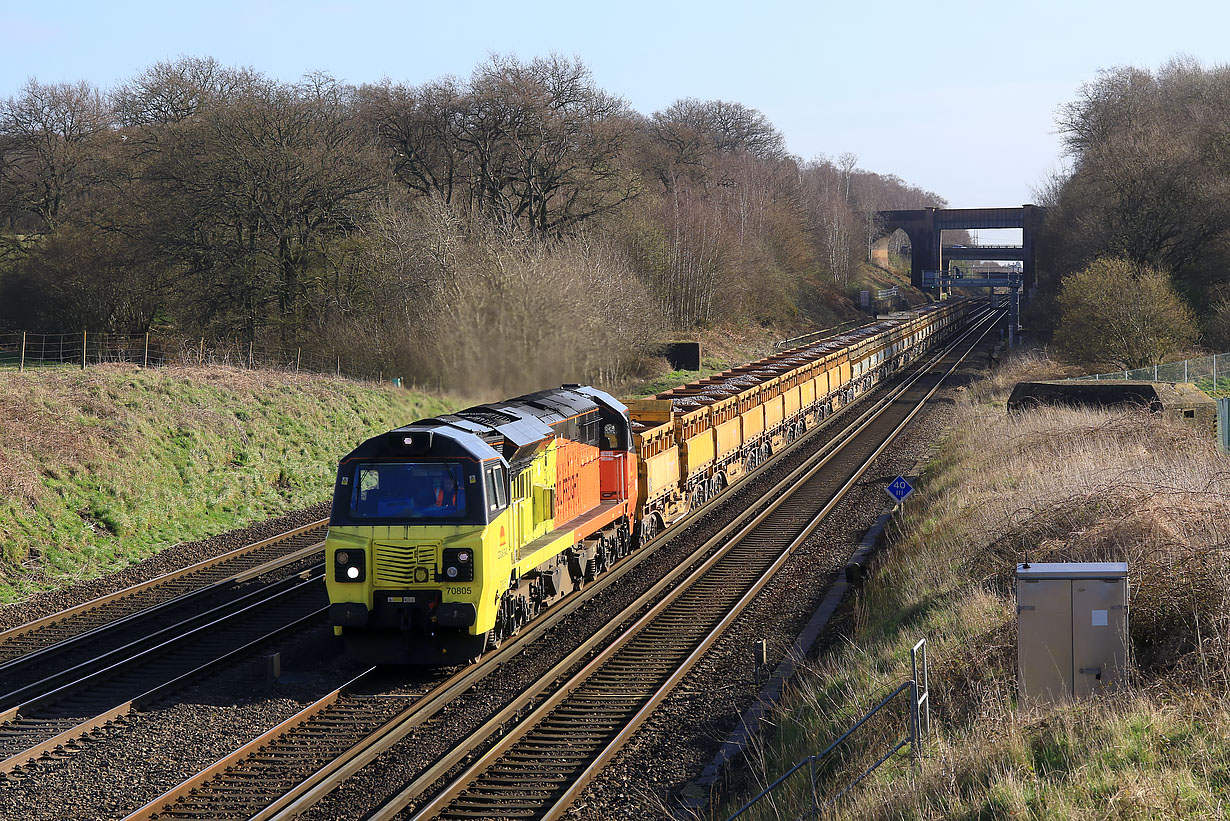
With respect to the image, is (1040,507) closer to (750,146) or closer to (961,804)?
(961,804)

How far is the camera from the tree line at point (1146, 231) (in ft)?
133

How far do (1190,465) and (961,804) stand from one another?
11.6 meters

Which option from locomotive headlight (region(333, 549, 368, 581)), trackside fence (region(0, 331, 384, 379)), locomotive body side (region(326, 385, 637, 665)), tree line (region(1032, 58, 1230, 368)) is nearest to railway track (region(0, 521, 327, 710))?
locomotive headlight (region(333, 549, 368, 581))

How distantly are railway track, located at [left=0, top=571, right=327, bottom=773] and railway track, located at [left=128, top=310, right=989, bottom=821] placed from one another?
207cm

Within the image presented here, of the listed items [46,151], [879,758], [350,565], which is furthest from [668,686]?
[46,151]

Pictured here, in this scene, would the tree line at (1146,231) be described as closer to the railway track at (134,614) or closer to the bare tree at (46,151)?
the railway track at (134,614)

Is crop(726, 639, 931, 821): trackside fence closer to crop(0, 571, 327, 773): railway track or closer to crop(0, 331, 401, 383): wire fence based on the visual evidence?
crop(0, 571, 327, 773): railway track

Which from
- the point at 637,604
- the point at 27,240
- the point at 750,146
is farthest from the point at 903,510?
the point at 750,146

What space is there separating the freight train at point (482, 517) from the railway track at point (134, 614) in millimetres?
3711

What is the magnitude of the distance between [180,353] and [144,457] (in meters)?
15.1

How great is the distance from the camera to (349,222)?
41500 millimetres

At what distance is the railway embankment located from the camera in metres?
6.92

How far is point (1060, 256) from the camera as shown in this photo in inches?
2736

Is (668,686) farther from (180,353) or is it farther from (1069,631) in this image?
(180,353)
